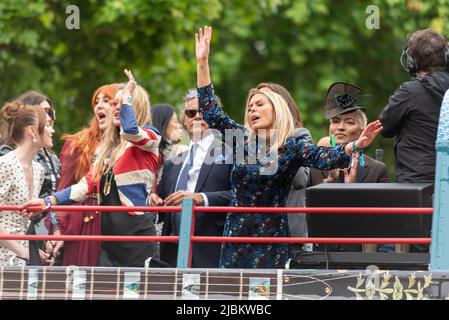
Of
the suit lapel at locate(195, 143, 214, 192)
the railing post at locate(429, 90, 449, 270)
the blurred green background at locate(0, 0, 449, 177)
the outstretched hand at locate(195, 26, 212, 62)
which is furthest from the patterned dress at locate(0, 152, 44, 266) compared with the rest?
the blurred green background at locate(0, 0, 449, 177)

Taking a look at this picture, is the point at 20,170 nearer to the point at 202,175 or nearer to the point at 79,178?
the point at 79,178

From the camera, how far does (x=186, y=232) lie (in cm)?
907

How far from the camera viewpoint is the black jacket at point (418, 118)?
953cm

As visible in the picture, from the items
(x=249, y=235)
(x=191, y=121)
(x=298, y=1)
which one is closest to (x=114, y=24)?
(x=298, y=1)

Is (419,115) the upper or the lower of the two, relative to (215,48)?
lower

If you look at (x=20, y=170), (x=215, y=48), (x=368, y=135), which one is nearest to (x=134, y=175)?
(x=20, y=170)

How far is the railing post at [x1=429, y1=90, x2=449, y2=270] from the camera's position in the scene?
27.7 ft

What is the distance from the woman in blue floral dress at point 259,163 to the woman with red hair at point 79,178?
1.14m

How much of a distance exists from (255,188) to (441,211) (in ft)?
4.50

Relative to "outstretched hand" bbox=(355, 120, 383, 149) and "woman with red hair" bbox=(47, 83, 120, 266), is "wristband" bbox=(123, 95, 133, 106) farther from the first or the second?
"outstretched hand" bbox=(355, 120, 383, 149)

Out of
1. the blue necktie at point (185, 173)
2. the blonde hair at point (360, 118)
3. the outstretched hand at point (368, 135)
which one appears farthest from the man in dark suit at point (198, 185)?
the outstretched hand at point (368, 135)

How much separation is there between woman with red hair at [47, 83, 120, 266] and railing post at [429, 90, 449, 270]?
2.59m
